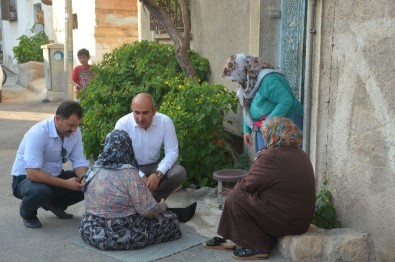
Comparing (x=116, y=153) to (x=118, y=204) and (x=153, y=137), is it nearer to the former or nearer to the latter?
(x=118, y=204)

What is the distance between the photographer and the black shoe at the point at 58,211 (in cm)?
523

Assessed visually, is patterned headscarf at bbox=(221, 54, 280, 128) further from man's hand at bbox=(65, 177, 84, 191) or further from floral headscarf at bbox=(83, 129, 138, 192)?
man's hand at bbox=(65, 177, 84, 191)

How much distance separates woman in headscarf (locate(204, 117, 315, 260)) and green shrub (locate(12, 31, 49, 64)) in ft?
54.2

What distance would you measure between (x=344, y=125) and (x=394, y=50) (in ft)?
2.63

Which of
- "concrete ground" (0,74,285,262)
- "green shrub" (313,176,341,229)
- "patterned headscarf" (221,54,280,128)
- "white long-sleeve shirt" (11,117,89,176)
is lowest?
"concrete ground" (0,74,285,262)

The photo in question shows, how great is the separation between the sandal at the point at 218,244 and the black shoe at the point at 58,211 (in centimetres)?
159

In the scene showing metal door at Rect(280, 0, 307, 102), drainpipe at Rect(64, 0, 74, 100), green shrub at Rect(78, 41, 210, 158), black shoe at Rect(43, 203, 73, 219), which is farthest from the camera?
drainpipe at Rect(64, 0, 74, 100)

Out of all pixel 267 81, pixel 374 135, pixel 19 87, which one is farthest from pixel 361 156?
pixel 19 87

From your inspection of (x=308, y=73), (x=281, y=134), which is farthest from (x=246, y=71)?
(x=281, y=134)

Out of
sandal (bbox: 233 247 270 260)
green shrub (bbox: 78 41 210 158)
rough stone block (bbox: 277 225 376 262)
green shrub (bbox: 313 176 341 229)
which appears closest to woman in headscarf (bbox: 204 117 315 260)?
sandal (bbox: 233 247 270 260)

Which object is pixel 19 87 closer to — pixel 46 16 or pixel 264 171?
pixel 46 16

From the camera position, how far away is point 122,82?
7.46 m

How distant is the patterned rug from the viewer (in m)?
4.25

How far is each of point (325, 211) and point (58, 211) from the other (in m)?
2.61
